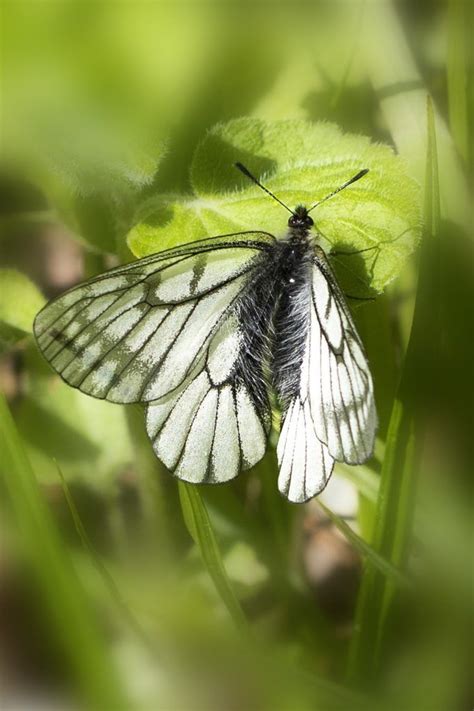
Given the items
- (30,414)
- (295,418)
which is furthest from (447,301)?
(30,414)

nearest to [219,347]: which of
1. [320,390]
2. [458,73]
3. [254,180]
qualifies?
[320,390]

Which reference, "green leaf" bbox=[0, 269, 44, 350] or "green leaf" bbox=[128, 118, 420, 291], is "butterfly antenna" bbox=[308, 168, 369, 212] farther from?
"green leaf" bbox=[0, 269, 44, 350]

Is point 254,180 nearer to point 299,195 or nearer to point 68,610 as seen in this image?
point 299,195

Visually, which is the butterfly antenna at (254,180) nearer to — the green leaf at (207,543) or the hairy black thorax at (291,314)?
the hairy black thorax at (291,314)

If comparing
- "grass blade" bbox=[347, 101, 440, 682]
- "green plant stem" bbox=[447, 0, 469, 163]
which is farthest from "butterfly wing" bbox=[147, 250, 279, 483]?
"green plant stem" bbox=[447, 0, 469, 163]

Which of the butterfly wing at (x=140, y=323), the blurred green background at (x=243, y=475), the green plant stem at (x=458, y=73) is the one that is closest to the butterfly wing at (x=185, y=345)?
the butterfly wing at (x=140, y=323)
